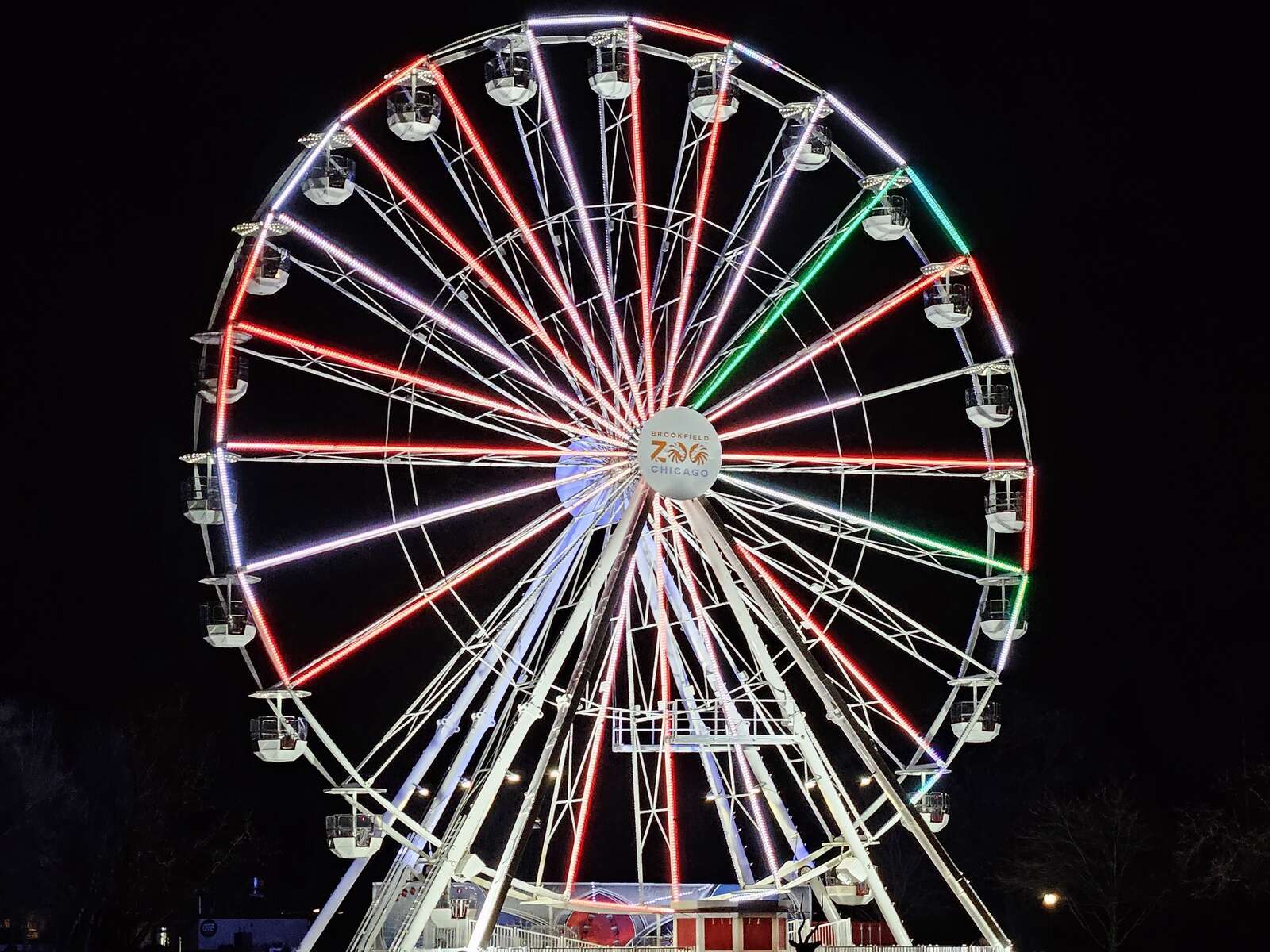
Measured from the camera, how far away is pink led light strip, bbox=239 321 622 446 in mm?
30828

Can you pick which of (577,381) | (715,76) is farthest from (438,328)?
(715,76)

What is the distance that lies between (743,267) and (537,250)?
3.28 meters

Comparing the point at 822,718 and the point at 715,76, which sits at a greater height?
the point at 715,76

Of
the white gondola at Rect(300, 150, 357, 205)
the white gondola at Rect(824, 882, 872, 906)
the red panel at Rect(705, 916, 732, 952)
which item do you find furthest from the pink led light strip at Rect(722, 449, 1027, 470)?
the red panel at Rect(705, 916, 732, 952)

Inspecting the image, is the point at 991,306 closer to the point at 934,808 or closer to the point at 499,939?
the point at 934,808

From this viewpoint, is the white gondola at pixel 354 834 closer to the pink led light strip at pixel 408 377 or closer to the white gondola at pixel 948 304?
the pink led light strip at pixel 408 377

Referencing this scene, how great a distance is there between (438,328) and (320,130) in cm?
398

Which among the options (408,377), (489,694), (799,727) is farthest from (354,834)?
(799,727)

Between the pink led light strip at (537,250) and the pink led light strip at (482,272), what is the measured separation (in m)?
0.32

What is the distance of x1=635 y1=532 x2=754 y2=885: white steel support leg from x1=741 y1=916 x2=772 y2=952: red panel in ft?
10.4

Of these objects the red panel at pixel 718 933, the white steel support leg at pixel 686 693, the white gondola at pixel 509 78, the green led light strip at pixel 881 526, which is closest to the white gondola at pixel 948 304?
the green led light strip at pixel 881 526

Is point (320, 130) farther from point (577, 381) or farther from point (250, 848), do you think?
point (250, 848)

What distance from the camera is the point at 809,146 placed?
112 ft

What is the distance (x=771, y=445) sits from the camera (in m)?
65.7
